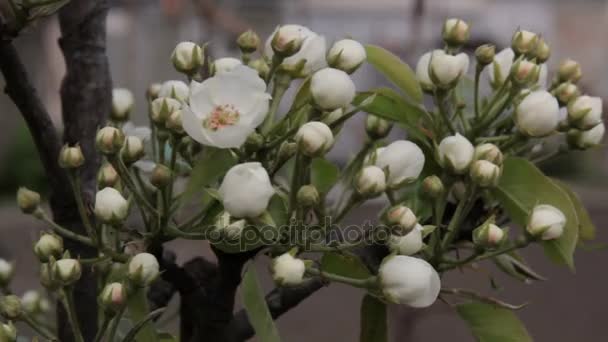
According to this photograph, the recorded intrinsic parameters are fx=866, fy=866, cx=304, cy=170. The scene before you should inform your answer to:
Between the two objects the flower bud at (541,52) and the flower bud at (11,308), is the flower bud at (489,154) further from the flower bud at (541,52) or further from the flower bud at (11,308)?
the flower bud at (11,308)

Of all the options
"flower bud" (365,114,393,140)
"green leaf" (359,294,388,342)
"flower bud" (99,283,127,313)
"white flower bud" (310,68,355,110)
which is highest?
"white flower bud" (310,68,355,110)

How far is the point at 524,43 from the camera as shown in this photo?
1.28 feet

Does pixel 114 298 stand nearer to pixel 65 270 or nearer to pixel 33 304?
pixel 65 270

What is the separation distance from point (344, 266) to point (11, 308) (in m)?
0.14

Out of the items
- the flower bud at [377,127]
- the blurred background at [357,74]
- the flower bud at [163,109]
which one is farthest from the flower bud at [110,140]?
the blurred background at [357,74]

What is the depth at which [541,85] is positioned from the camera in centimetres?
41

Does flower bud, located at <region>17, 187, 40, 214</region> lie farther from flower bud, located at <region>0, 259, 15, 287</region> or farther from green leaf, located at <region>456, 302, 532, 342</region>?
green leaf, located at <region>456, 302, 532, 342</region>

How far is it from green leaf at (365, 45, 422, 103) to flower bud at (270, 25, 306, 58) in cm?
7

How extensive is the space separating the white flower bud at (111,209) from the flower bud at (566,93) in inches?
8.2

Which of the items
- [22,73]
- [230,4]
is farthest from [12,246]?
[22,73]

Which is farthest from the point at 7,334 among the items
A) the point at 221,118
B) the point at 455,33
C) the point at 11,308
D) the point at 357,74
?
the point at 357,74

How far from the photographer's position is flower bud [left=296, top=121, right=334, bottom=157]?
0.31m

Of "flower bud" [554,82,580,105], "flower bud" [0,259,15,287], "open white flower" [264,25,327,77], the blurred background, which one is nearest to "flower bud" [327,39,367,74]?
"open white flower" [264,25,327,77]

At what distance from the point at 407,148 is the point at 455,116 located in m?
0.06
